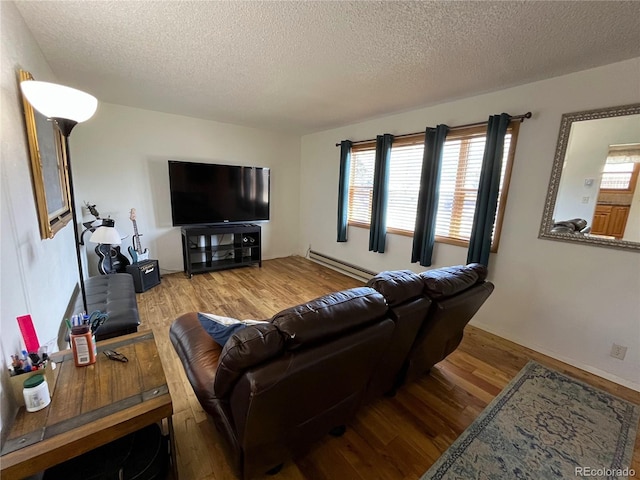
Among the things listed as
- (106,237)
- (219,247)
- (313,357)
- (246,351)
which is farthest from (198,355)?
(219,247)

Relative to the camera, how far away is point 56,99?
1131 mm

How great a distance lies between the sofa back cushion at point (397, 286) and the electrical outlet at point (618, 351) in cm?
189

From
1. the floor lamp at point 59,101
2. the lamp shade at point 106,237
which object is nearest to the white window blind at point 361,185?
the lamp shade at point 106,237

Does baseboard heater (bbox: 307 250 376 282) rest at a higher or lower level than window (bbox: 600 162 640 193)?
lower

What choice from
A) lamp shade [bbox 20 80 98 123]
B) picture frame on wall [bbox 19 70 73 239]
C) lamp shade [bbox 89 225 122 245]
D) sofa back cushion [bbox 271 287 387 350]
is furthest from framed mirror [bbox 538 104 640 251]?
lamp shade [bbox 89 225 122 245]

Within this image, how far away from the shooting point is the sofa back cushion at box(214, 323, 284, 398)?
0.89m

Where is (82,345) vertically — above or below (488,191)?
below

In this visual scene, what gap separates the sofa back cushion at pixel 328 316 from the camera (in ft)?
3.20

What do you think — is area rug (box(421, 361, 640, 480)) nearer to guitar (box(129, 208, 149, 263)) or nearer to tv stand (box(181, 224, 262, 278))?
tv stand (box(181, 224, 262, 278))

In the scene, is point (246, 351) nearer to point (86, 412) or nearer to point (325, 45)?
point (86, 412)

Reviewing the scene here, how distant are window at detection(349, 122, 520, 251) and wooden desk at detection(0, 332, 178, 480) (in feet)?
9.54

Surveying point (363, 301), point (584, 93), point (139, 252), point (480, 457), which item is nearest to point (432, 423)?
point (480, 457)

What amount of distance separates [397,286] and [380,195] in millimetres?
2334

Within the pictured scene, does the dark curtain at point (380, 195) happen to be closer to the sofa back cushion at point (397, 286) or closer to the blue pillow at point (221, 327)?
the sofa back cushion at point (397, 286)
